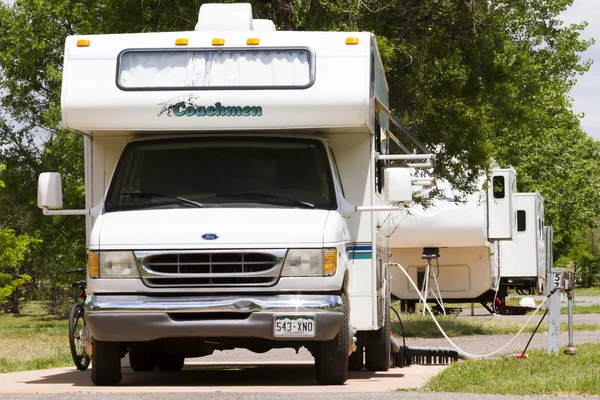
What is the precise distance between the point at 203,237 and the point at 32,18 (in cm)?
2429

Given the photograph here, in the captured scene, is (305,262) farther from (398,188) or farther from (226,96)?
A: (226,96)

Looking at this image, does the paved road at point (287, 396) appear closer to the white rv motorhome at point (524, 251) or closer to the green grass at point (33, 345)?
the green grass at point (33, 345)

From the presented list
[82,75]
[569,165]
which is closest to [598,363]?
[82,75]

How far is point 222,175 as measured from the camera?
10.3m

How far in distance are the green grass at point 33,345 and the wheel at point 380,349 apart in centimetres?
396

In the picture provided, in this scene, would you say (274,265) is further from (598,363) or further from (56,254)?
(56,254)

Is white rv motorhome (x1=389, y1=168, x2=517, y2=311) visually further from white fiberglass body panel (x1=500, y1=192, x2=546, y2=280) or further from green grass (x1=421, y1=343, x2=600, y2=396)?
green grass (x1=421, y1=343, x2=600, y2=396)

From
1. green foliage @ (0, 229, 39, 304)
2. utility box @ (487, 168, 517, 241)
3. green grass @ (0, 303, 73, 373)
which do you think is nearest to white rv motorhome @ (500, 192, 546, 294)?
utility box @ (487, 168, 517, 241)

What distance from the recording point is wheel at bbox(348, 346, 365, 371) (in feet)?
40.9

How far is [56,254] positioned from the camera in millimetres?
32531

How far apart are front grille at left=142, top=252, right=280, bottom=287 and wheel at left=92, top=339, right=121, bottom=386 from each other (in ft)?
2.86

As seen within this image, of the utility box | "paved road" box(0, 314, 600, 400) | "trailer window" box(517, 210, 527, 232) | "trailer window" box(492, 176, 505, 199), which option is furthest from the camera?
"trailer window" box(517, 210, 527, 232)

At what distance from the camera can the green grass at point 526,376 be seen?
9219 millimetres

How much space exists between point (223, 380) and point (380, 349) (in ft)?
5.83
